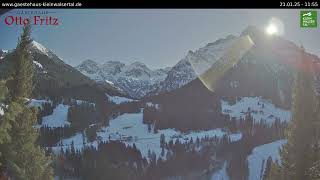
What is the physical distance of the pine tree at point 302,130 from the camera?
29.2m

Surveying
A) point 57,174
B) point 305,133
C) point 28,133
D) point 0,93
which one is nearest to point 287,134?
point 305,133

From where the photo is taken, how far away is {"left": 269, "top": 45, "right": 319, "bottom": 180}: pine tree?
95.8 ft

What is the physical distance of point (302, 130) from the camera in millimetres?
29453

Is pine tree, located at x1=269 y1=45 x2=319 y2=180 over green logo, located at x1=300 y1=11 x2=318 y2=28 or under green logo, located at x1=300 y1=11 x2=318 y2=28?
under

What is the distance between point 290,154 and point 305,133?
1.34 meters

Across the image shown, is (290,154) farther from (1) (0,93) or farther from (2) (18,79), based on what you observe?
(1) (0,93)

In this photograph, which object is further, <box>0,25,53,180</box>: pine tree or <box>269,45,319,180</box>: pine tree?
<box>269,45,319,180</box>: pine tree
